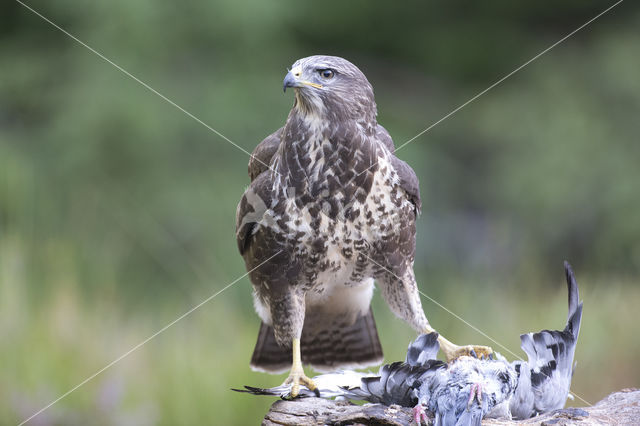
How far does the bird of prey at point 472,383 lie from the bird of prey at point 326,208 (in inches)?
9.3

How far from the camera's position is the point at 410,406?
2318 millimetres

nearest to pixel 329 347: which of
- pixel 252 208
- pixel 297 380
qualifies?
pixel 297 380

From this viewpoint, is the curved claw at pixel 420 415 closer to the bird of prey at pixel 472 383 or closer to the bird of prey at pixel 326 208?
the bird of prey at pixel 472 383

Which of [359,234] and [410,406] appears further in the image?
[359,234]

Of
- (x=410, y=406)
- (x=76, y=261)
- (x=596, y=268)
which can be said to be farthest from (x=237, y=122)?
(x=410, y=406)

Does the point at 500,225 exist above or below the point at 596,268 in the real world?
above

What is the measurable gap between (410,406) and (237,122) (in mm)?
2673

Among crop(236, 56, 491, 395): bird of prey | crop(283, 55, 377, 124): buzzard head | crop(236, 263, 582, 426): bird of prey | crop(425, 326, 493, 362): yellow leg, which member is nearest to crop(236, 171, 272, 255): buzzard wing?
crop(236, 56, 491, 395): bird of prey

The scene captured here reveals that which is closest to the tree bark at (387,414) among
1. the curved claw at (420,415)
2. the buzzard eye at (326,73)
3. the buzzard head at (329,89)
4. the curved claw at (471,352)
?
the curved claw at (420,415)

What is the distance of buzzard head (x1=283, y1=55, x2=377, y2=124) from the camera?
8.02ft

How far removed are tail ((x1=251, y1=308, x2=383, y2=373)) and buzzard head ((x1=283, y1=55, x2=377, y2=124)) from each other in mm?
859

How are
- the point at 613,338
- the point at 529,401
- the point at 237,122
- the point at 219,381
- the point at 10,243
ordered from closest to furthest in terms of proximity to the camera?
1. the point at 529,401
2. the point at 219,381
3. the point at 613,338
4. the point at 10,243
5. the point at 237,122

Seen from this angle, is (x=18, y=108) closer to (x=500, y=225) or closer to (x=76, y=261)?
(x=76, y=261)

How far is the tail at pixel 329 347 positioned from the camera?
3016 millimetres
